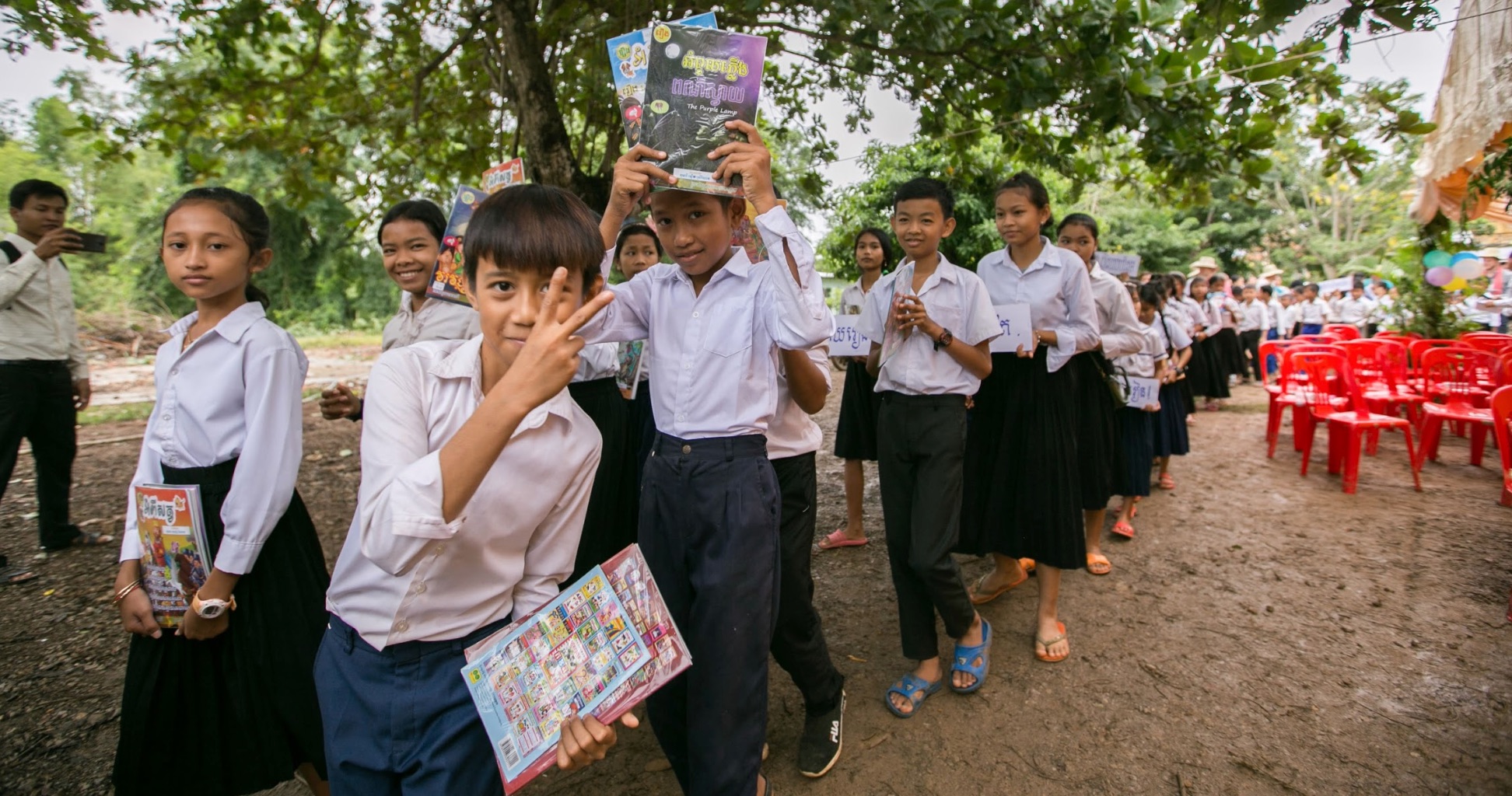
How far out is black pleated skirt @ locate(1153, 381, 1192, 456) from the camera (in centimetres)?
555

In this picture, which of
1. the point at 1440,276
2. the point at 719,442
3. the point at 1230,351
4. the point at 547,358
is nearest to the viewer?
the point at 547,358

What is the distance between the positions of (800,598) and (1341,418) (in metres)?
5.53

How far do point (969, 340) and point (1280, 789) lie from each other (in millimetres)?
1798

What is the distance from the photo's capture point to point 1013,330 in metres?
3.03

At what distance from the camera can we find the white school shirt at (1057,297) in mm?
3137

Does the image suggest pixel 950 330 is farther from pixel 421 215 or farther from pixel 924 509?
pixel 421 215

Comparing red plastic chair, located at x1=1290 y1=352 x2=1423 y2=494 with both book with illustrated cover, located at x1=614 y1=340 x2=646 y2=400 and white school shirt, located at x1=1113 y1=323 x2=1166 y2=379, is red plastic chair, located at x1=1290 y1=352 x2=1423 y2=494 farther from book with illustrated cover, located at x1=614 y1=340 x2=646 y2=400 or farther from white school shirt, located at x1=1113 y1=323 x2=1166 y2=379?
book with illustrated cover, located at x1=614 y1=340 x2=646 y2=400

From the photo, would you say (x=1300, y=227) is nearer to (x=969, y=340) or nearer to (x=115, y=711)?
(x=969, y=340)

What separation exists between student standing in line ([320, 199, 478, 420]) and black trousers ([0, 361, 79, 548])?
302 cm

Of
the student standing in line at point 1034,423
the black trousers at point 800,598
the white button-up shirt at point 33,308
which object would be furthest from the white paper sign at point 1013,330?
the white button-up shirt at point 33,308

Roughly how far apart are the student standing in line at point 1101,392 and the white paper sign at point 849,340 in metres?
0.99

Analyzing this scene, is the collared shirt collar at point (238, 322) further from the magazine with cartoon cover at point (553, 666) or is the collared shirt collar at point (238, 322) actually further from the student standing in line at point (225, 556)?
the magazine with cartoon cover at point (553, 666)

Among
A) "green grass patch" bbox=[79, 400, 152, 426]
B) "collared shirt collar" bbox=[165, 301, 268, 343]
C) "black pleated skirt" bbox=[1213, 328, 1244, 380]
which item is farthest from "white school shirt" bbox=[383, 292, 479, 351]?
"black pleated skirt" bbox=[1213, 328, 1244, 380]

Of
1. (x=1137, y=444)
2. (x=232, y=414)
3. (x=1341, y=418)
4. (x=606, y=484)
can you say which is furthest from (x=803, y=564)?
(x=1341, y=418)
